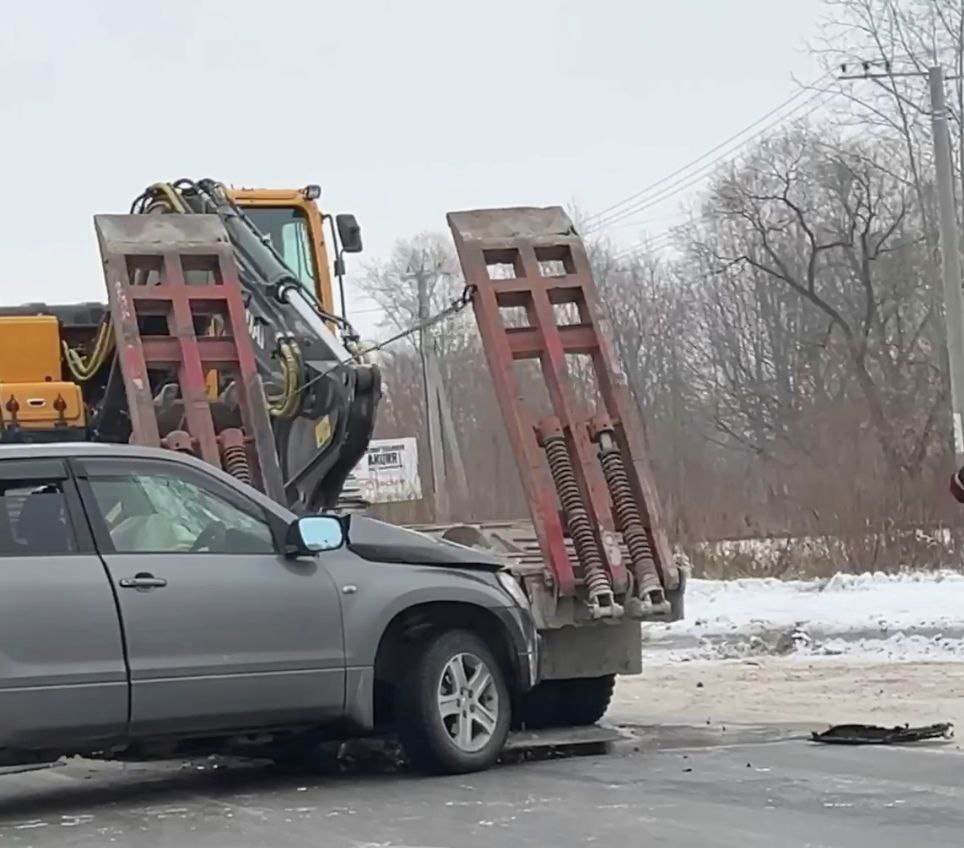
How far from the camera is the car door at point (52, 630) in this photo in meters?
8.19

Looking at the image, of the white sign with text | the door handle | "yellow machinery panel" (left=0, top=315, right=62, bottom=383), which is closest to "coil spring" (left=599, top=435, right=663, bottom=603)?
the door handle

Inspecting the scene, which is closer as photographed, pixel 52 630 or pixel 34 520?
pixel 52 630

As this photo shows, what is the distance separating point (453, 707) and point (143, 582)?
1.86 m

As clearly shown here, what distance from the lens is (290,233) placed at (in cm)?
1669

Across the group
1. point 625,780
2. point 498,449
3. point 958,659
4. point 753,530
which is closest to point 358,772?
point 625,780

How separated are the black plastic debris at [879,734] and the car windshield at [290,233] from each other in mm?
7355

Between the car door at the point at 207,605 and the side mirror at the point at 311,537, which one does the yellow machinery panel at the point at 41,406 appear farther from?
the side mirror at the point at 311,537

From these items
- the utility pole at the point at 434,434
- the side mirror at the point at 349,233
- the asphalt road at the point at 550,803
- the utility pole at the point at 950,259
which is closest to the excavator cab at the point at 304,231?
the side mirror at the point at 349,233

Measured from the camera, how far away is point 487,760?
961 centimetres

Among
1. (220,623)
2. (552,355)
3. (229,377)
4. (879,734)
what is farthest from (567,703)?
(220,623)

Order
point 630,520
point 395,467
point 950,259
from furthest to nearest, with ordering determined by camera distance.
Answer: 1. point 395,467
2. point 950,259
3. point 630,520

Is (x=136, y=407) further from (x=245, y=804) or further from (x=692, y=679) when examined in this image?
(x=692, y=679)

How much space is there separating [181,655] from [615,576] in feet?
10.3

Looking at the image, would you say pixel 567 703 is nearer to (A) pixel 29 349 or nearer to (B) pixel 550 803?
(B) pixel 550 803
